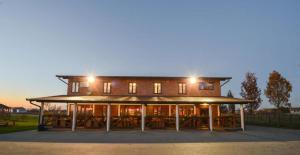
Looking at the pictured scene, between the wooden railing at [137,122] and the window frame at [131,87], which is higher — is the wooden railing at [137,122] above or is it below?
below

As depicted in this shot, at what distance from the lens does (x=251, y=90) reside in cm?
4353

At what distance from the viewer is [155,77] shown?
74.7 ft

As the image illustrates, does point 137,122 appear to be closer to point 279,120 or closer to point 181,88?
point 181,88

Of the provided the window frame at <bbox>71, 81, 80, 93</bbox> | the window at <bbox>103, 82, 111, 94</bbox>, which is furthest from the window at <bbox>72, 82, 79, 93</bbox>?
the window at <bbox>103, 82, 111, 94</bbox>

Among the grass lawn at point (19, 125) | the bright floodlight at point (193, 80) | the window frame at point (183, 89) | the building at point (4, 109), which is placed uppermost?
the bright floodlight at point (193, 80)

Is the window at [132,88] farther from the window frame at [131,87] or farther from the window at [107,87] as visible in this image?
the window at [107,87]

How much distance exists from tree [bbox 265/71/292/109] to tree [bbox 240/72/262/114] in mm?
5923

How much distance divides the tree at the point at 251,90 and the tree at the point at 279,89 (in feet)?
19.4

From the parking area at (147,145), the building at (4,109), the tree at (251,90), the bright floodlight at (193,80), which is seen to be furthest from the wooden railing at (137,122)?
the tree at (251,90)

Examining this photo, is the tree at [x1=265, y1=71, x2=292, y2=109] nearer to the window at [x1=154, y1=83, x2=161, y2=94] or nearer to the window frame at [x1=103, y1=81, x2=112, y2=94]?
the window at [x1=154, y1=83, x2=161, y2=94]

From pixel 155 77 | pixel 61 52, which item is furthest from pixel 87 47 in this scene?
pixel 155 77

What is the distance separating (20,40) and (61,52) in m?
4.92

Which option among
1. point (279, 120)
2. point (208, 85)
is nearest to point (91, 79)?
point (208, 85)

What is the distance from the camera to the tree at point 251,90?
4341 centimetres
